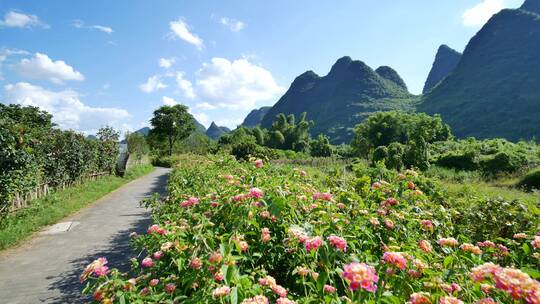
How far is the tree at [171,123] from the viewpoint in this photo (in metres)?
41.2

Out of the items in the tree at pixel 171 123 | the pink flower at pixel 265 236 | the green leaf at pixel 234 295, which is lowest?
the green leaf at pixel 234 295

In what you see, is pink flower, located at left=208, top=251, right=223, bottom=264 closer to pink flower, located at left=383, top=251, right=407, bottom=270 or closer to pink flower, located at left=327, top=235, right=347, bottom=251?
pink flower, located at left=327, top=235, right=347, bottom=251

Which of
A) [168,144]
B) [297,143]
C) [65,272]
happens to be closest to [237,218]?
[65,272]

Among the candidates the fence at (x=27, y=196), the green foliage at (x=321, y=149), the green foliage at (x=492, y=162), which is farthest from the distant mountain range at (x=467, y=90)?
the fence at (x=27, y=196)

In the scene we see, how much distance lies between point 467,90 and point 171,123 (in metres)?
76.4

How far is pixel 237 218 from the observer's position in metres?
2.15

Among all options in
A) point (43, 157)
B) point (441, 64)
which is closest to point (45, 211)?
point (43, 157)

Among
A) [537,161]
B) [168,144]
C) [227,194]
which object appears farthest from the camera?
[168,144]

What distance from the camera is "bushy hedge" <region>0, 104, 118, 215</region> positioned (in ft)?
22.9

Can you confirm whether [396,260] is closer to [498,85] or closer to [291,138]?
[291,138]

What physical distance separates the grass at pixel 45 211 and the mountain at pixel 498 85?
2472 inches

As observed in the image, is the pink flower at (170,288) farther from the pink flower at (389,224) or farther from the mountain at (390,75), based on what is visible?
the mountain at (390,75)

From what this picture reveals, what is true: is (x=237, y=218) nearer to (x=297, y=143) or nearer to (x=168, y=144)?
(x=168, y=144)

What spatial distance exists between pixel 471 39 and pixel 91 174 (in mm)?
123163
